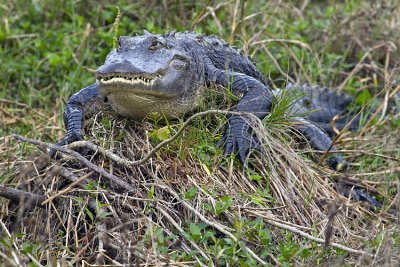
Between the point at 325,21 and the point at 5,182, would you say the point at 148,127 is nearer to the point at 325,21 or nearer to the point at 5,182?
the point at 5,182

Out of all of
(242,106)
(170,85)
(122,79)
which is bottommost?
(242,106)

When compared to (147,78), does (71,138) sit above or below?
below

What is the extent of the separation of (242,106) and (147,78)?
0.67 m

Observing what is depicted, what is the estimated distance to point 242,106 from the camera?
4.61 m

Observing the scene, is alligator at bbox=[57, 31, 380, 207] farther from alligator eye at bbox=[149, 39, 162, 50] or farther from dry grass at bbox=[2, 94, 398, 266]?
dry grass at bbox=[2, 94, 398, 266]

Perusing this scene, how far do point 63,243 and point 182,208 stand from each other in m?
0.66

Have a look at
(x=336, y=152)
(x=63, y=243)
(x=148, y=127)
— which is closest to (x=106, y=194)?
(x=63, y=243)

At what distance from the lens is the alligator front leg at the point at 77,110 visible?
4.59 meters

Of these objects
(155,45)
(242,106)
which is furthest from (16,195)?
(242,106)

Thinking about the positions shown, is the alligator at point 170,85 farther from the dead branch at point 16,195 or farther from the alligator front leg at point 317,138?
the dead branch at point 16,195

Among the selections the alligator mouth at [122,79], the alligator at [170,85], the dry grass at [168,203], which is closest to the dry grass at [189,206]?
the dry grass at [168,203]

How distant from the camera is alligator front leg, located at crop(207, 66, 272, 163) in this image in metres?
4.47

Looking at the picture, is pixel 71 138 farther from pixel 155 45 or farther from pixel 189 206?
pixel 189 206

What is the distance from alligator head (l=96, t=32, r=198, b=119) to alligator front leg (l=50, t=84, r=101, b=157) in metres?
0.17
